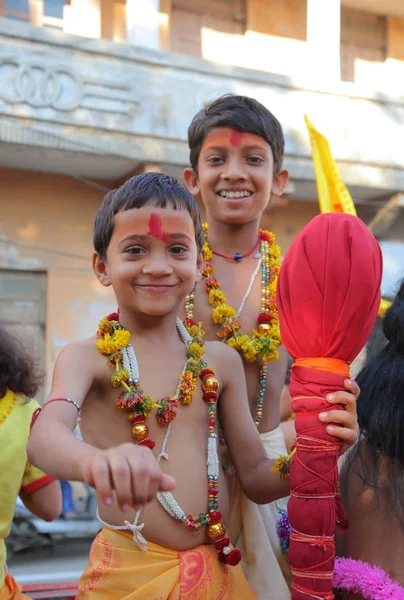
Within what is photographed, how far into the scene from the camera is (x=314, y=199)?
9.77 m

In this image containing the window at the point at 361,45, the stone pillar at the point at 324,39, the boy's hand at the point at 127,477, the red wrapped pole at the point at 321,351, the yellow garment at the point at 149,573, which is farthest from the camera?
the window at the point at 361,45

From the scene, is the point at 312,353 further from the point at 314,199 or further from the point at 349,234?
the point at 314,199

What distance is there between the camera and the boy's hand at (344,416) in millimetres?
1428

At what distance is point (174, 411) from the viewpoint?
1663 mm

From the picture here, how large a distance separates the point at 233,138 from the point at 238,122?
49mm

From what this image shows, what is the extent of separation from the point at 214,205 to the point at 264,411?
0.65 metres

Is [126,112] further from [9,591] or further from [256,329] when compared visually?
[9,591]

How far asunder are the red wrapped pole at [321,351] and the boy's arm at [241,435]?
31 cm

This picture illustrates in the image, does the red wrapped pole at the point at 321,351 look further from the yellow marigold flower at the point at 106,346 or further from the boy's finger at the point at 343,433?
the yellow marigold flower at the point at 106,346

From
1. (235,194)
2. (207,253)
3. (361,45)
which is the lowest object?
(207,253)

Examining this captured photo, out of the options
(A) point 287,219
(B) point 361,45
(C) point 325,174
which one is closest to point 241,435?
(C) point 325,174

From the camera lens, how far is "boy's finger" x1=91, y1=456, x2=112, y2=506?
1049mm

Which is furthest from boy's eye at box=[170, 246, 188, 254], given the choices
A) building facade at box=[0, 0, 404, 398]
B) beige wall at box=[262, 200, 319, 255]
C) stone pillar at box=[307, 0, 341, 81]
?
stone pillar at box=[307, 0, 341, 81]

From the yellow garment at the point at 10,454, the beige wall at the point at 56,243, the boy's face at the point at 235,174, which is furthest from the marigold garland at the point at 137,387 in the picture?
the beige wall at the point at 56,243
